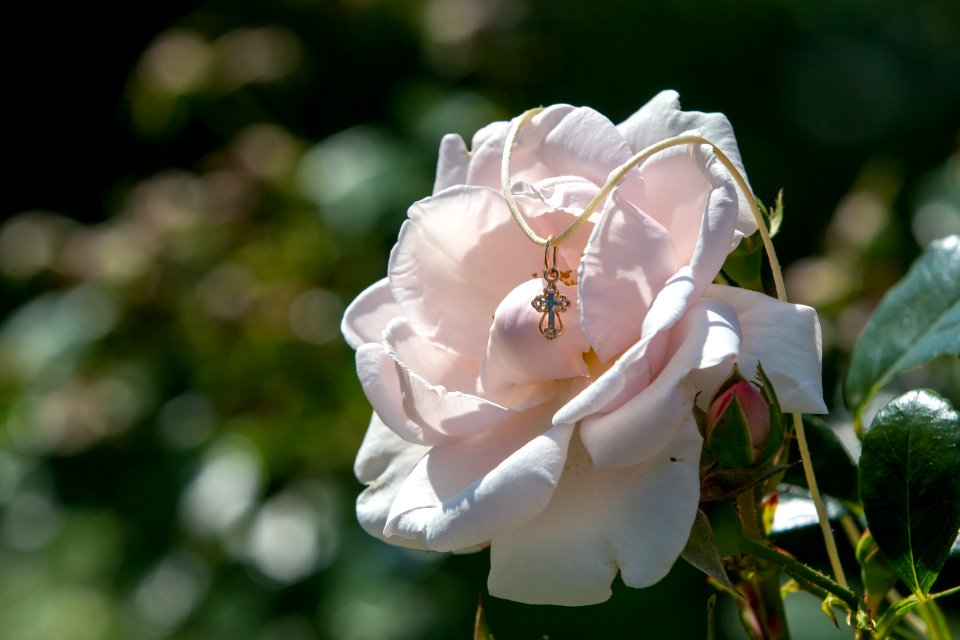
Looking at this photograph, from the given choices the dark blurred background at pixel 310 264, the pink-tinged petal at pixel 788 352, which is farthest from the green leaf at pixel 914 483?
the dark blurred background at pixel 310 264

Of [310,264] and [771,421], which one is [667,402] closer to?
[771,421]

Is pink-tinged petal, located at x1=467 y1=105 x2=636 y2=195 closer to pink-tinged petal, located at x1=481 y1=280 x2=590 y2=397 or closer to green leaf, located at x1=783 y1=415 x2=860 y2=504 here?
pink-tinged petal, located at x1=481 y1=280 x2=590 y2=397

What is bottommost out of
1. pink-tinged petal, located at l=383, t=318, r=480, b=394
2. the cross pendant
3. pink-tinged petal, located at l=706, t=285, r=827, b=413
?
pink-tinged petal, located at l=383, t=318, r=480, b=394

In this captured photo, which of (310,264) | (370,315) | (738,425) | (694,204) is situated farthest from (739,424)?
(310,264)

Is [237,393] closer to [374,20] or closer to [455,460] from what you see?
[374,20]

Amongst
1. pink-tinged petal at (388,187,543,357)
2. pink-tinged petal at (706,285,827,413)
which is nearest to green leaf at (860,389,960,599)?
pink-tinged petal at (706,285,827,413)

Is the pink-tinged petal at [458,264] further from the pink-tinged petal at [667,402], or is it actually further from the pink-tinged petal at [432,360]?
the pink-tinged petal at [667,402]

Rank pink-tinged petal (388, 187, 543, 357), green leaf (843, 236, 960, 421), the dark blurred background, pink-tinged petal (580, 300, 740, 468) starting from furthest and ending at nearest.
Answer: the dark blurred background, green leaf (843, 236, 960, 421), pink-tinged petal (388, 187, 543, 357), pink-tinged petal (580, 300, 740, 468)
